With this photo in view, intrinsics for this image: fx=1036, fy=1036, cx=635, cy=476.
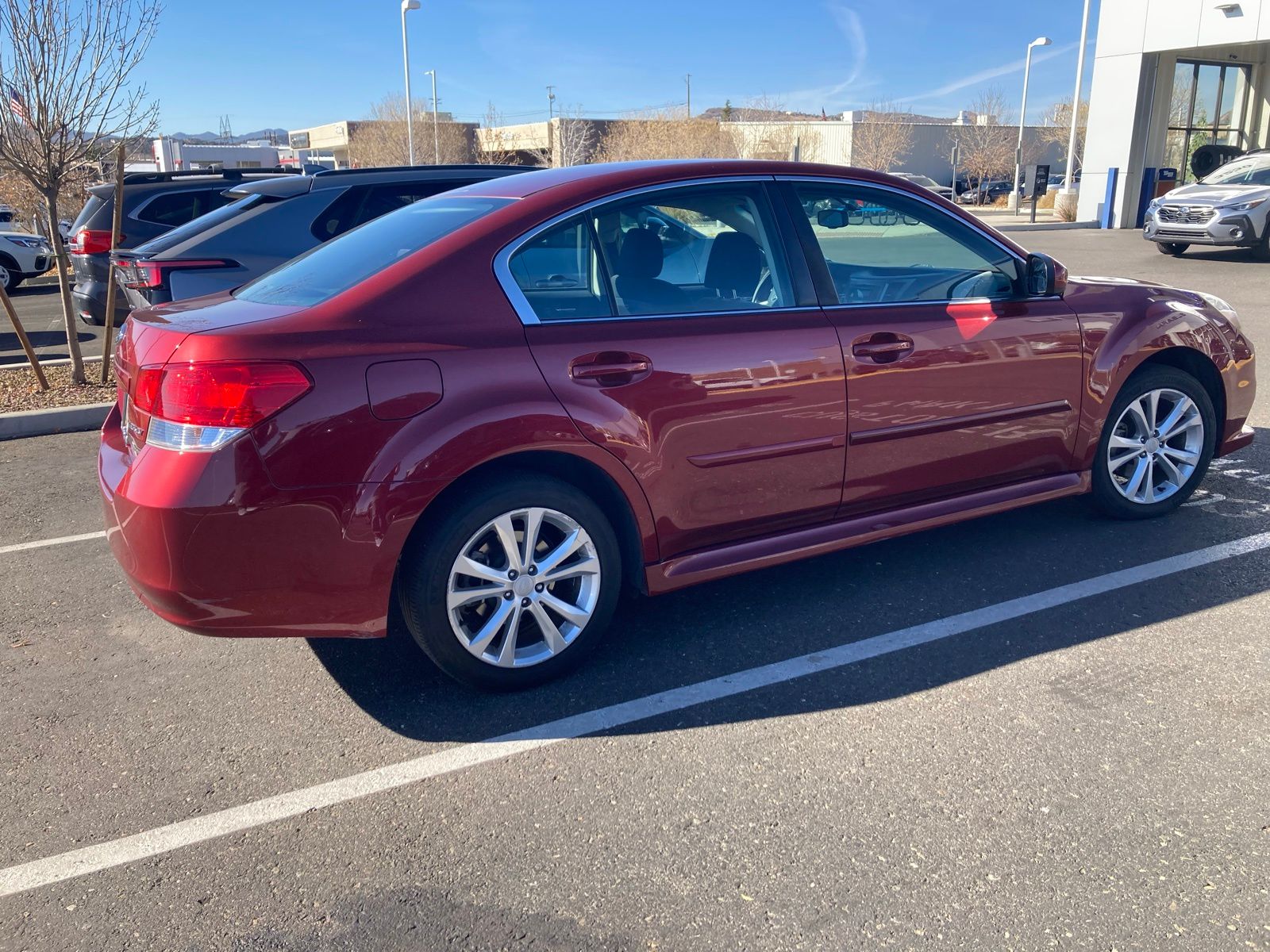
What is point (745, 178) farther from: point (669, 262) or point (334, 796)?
point (334, 796)

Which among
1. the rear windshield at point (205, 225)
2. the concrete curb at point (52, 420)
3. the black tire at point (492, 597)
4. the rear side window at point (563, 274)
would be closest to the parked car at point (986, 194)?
the rear windshield at point (205, 225)

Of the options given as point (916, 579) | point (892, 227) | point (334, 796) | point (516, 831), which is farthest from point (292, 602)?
point (892, 227)

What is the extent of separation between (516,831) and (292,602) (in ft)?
3.20

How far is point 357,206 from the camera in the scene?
6.93 meters

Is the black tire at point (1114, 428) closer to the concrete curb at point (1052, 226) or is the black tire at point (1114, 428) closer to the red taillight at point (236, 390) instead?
the red taillight at point (236, 390)

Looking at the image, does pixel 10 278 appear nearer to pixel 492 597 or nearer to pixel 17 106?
pixel 17 106

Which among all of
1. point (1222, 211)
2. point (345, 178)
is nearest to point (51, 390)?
point (345, 178)

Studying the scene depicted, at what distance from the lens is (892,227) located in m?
4.46

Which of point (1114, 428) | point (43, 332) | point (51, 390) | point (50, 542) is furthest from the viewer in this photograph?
point (43, 332)

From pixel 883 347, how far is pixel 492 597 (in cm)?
175

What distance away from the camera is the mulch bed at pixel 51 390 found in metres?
7.78

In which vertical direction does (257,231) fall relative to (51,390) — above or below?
above

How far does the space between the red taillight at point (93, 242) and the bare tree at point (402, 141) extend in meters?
44.1

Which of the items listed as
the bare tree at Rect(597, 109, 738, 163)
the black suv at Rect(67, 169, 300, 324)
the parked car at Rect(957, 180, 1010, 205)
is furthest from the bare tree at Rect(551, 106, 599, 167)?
the black suv at Rect(67, 169, 300, 324)
